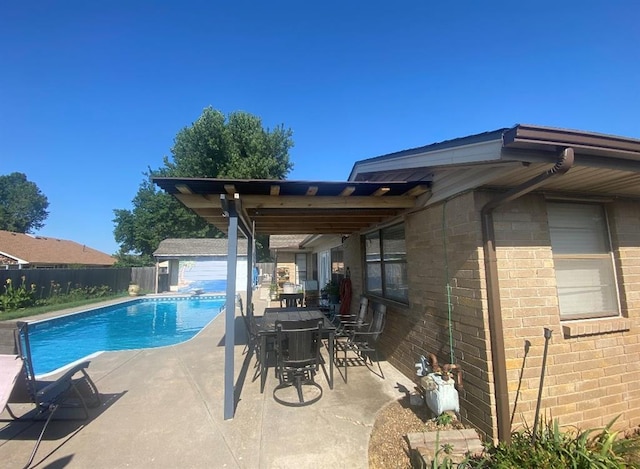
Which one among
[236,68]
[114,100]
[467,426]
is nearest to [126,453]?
[467,426]

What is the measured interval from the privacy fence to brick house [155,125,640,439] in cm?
1530

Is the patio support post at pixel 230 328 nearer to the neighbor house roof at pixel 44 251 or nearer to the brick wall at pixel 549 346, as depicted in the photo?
the brick wall at pixel 549 346

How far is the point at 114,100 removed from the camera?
473 inches

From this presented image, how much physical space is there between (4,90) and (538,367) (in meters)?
14.3

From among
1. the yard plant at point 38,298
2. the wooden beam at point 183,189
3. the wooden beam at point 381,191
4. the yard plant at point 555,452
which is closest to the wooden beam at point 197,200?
the wooden beam at point 183,189

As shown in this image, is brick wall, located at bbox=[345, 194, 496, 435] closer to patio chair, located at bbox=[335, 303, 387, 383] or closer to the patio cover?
patio chair, located at bbox=[335, 303, 387, 383]

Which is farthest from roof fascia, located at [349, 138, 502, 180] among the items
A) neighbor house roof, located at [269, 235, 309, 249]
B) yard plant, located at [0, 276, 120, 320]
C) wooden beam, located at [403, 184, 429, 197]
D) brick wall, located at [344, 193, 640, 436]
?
yard plant, located at [0, 276, 120, 320]

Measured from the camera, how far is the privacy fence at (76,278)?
1335 cm

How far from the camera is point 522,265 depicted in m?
3.20

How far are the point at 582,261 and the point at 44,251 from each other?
113ft

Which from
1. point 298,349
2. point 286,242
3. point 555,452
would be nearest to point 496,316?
point 555,452

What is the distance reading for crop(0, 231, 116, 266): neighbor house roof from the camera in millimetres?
21789

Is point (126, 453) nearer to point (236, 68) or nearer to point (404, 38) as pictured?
point (404, 38)

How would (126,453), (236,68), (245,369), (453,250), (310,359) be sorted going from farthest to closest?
(236,68) < (245,369) < (310,359) < (453,250) < (126,453)
